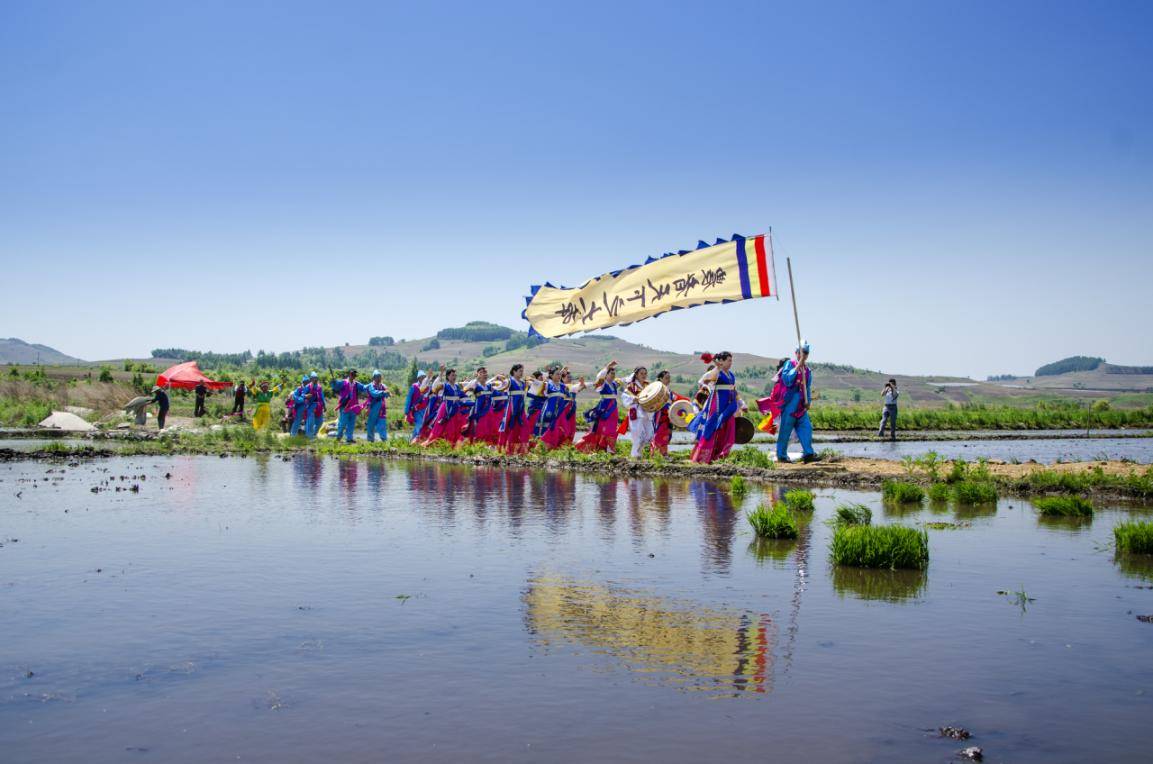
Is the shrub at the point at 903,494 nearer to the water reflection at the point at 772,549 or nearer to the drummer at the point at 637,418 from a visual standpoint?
the water reflection at the point at 772,549

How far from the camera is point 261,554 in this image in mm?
12617

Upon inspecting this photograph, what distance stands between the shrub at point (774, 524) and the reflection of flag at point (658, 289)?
7649 mm

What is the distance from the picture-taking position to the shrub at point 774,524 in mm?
13273

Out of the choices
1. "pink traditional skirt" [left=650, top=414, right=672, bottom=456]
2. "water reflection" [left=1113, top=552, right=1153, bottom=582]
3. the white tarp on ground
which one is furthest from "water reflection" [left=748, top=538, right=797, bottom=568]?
→ the white tarp on ground

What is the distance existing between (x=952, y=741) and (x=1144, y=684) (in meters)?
1.98

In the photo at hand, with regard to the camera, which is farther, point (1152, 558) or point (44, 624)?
point (1152, 558)

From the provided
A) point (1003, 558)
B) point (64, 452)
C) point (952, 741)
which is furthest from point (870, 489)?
point (64, 452)

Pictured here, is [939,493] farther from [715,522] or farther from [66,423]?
[66,423]

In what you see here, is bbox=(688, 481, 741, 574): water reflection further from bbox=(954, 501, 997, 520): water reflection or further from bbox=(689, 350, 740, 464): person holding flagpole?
bbox=(954, 501, 997, 520): water reflection

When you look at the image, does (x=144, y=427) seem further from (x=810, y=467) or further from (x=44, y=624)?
(x=44, y=624)

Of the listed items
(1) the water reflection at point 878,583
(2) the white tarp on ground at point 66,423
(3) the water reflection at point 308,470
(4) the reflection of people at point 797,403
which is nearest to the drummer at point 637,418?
(4) the reflection of people at point 797,403

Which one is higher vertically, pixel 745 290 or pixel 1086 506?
pixel 745 290

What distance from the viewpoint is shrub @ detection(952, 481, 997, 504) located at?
16703 mm

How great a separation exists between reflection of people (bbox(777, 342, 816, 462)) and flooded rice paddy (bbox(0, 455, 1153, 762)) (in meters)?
6.07
